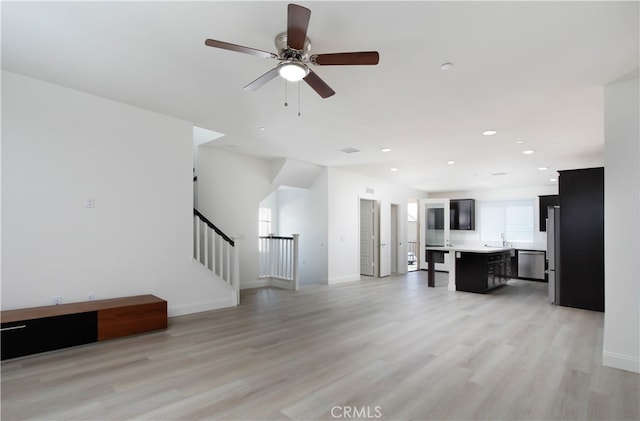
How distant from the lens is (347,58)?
2.24 meters

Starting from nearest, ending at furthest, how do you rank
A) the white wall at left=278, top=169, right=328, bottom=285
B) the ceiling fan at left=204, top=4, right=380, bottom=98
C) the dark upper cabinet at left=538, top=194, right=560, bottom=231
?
the ceiling fan at left=204, top=4, right=380, bottom=98, the white wall at left=278, top=169, right=328, bottom=285, the dark upper cabinet at left=538, top=194, right=560, bottom=231

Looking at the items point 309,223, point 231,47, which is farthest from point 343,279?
point 231,47

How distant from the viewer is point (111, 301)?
12.5 ft

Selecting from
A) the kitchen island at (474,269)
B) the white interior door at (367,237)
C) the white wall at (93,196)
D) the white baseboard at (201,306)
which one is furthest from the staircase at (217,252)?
the kitchen island at (474,269)

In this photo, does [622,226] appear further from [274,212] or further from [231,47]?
Result: [274,212]

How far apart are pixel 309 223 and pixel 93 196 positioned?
187 inches

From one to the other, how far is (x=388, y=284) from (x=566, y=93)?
17.3ft

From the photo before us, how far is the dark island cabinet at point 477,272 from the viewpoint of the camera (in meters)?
6.65

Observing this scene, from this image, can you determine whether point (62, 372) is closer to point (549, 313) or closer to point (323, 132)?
point (323, 132)

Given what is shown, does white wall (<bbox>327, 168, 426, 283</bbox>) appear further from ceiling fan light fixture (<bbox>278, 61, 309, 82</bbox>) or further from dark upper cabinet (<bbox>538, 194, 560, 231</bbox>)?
ceiling fan light fixture (<bbox>278, 61, 309, 82</bbox>)

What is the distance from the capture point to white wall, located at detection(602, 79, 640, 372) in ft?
9.77

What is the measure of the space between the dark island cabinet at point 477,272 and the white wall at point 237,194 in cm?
440

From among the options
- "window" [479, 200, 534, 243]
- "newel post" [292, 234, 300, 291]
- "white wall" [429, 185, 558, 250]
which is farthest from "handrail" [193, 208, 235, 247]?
"window" [479, 200, 534, 243]

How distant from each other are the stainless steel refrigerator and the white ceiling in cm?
135
